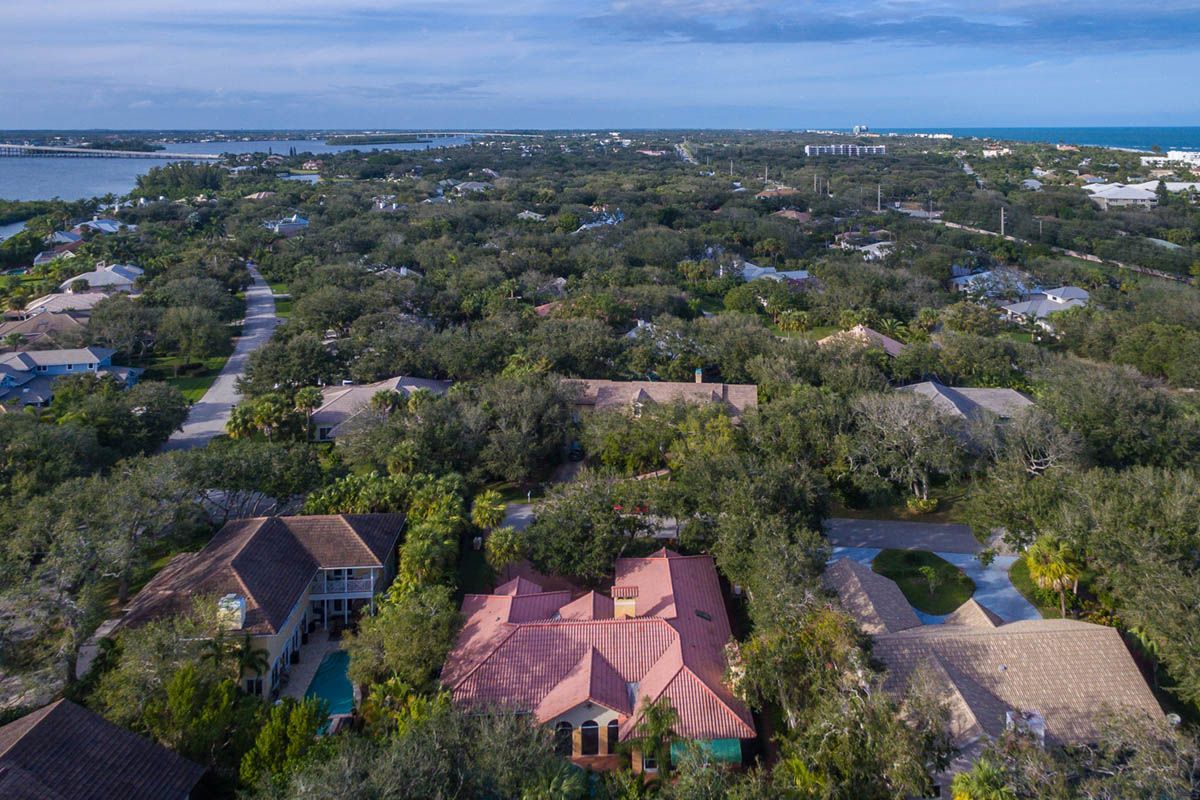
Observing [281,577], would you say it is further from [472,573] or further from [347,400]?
[347,400]

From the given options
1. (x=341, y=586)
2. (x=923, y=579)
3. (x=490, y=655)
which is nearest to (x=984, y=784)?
(x=490, y=655)

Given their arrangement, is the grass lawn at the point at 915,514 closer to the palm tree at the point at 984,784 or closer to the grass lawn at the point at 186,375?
the palm tree at the point at 984,784

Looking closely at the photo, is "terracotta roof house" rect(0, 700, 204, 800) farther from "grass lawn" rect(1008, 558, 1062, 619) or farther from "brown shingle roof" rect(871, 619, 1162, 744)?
"grass lawn" rect(1008, 558, 1062, 619)

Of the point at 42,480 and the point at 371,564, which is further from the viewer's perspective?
the point at 42,480

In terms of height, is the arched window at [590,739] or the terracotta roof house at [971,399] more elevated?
the terracotta roof house at [971,399]

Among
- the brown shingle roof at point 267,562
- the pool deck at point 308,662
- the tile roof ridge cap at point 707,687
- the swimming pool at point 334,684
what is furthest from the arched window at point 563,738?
the brown shingle roof at point 267,562

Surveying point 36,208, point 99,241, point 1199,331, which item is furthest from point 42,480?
point 36,208

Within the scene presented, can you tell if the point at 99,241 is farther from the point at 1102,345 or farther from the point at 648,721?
the point at 1102,345
